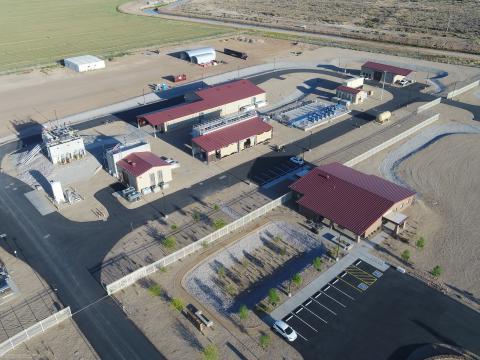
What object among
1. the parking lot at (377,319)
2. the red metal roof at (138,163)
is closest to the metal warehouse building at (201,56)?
the red metal roof at (138,163)

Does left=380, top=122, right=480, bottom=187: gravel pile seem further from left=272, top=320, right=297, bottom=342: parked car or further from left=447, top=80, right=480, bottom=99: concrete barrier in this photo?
left=272, top=320, right=297, bottom=342: parked car

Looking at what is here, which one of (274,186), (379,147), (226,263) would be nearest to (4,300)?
(226,263)

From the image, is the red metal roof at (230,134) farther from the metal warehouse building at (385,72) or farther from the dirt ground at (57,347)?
the metal warehouse building at (385,72)

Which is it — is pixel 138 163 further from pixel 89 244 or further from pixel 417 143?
pixel 417 143

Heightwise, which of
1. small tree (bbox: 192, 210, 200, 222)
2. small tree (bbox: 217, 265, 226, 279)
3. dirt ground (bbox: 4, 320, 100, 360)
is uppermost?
small tree (bbox: 192, 210, 200, 222)

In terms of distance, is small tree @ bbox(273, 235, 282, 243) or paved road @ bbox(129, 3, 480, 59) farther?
paved road @ bbox(129, 3, 480, 59)

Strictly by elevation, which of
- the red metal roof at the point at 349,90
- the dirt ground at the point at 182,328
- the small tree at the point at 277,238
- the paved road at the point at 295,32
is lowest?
the dirt ground at the point at 182,328

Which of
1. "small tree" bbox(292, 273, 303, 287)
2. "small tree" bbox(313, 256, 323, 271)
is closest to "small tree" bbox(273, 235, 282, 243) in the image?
"small tree" bbox(313, 256, 323, 271)

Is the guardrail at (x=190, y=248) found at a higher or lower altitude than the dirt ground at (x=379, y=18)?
lower
